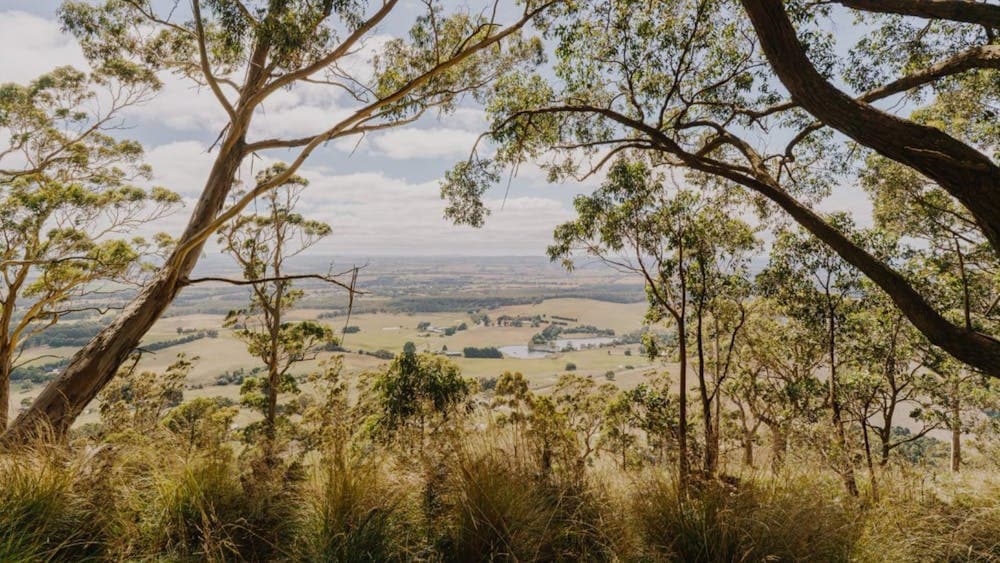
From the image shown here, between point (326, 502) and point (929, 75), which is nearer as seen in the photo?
point (326, 502)

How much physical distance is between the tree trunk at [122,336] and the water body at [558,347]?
5427cm

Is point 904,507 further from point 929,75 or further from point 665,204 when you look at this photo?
point 665,204

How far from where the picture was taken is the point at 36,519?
2006mm

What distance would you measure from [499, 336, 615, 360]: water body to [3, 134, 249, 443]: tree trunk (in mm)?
54273

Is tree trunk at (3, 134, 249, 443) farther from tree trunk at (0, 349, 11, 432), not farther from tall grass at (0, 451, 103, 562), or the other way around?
tree trunk at (0, 349, 11, 432)

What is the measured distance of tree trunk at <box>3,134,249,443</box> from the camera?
12.3 feet

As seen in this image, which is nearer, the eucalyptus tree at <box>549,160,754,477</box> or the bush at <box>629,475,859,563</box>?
the bush at <box>629,475,859,563</box>

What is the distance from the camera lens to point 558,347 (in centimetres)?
6688

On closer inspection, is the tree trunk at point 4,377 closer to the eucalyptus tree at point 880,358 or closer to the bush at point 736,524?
the bush at point 736,524

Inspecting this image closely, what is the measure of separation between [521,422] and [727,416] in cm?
1107

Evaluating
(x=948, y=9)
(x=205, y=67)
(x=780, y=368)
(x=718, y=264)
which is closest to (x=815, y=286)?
(x=718, y=264)

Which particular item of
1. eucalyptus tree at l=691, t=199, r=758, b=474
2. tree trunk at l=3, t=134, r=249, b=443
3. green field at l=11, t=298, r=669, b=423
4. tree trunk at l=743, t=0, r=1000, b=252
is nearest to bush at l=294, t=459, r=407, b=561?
tree trunk at l=3, t=134, r=249, b=443

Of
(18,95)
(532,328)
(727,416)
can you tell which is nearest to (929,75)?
(727,416)

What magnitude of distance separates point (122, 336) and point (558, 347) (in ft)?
213
